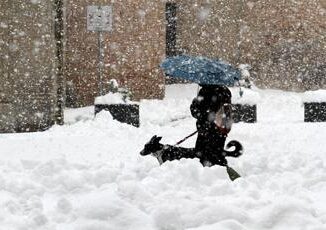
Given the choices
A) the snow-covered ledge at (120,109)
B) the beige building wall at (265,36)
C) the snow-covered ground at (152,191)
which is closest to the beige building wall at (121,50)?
the beige building wall at (265,36)

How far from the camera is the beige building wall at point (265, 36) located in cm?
2320

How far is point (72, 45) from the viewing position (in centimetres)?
1930

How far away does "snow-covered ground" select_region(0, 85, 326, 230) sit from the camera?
491 cm

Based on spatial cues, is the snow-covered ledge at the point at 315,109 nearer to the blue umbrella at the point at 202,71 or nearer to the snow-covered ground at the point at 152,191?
the snow-covered ground at the point at 152,191

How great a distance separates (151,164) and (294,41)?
16.4m

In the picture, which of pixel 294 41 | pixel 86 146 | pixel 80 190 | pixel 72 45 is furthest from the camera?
pixel 294 41

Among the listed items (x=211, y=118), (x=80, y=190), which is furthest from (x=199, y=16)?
(x=80, y=190)

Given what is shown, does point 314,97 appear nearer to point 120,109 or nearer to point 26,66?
point 120,109

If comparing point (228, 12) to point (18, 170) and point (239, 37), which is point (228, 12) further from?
point (18, 170)

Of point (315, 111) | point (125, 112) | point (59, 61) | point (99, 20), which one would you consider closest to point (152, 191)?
point (125, 112)

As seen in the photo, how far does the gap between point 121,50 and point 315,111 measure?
6.29 m

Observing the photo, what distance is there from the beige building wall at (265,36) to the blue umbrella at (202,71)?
50.4 ft

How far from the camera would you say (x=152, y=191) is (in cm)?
591

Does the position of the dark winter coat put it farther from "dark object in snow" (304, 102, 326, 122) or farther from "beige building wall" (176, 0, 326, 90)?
"beige building wall" (176, 0, 326, 90)
